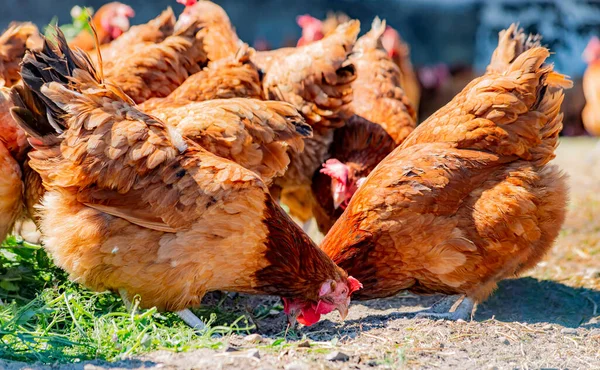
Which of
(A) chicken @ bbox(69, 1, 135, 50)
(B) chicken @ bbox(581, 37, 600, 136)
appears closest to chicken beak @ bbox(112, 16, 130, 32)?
(A) chicken @ bbox(69, 1, 135, 50)

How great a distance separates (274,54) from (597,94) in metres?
4.85

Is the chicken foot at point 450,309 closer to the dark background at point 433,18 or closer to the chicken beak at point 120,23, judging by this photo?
the chicken beak at point 120,23


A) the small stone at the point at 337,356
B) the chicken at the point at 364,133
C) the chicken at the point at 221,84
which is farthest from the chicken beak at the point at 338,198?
the small stone at the point at 337,356

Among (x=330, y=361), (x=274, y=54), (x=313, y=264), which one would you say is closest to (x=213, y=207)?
(x=313, y=264)

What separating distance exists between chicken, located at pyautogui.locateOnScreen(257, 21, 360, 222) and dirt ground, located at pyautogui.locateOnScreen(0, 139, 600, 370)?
1.01 metres

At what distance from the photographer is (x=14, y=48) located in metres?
4.16

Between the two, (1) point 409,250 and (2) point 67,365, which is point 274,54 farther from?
(2) point 67,365

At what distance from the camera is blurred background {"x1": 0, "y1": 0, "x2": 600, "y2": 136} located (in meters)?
10.2

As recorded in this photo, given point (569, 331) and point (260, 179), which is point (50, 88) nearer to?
point (260, 179)

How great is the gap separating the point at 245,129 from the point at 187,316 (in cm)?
97

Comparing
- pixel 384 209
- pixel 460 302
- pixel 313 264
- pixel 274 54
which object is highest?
pixel 274 54

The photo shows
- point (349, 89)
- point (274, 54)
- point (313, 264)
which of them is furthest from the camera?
point (274, 54)

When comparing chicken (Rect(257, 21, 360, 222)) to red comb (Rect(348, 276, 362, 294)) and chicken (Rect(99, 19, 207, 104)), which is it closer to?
chicken (Rect(99, 19, 207, 104))

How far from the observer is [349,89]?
14.3 feet
